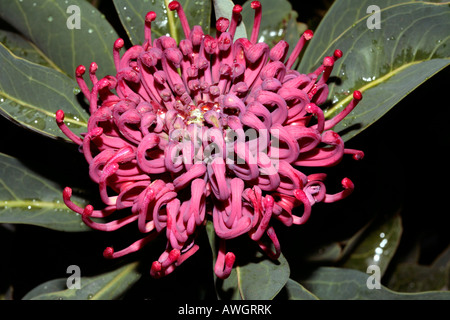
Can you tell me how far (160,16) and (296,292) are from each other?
3.81 feet

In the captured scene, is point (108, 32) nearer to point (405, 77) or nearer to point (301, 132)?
point (301, 132)

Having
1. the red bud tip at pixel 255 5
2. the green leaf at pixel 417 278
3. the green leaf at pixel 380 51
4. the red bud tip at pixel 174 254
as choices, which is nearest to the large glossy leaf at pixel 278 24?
the green leaf at pixel 380 51

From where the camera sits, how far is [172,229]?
1.56m

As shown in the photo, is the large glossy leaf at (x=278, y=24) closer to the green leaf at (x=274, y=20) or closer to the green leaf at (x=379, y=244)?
the green leaf at (x=274, y=20)

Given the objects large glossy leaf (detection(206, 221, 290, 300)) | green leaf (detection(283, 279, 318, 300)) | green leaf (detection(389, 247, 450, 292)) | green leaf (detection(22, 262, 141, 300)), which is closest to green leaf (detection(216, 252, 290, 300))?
large glossy leaf (detection(206, 221, 290, 300))

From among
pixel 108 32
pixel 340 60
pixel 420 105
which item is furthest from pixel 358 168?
pixel 108 32

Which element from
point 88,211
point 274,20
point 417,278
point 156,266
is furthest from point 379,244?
point 88,211

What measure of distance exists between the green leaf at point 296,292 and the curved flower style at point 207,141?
0.22m

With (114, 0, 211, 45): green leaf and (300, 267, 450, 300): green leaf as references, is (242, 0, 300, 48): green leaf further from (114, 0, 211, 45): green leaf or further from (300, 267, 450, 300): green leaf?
(300, 267, 450, 300): green leaf

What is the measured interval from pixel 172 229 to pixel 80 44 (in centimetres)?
86

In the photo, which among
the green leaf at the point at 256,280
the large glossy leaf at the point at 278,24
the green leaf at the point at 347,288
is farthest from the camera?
the large glossy leaf at the point at 278,24

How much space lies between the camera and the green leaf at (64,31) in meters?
1.89

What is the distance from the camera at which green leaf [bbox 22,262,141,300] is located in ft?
6.33

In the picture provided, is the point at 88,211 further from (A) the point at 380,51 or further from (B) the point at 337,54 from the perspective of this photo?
(A) the point at 380,51
